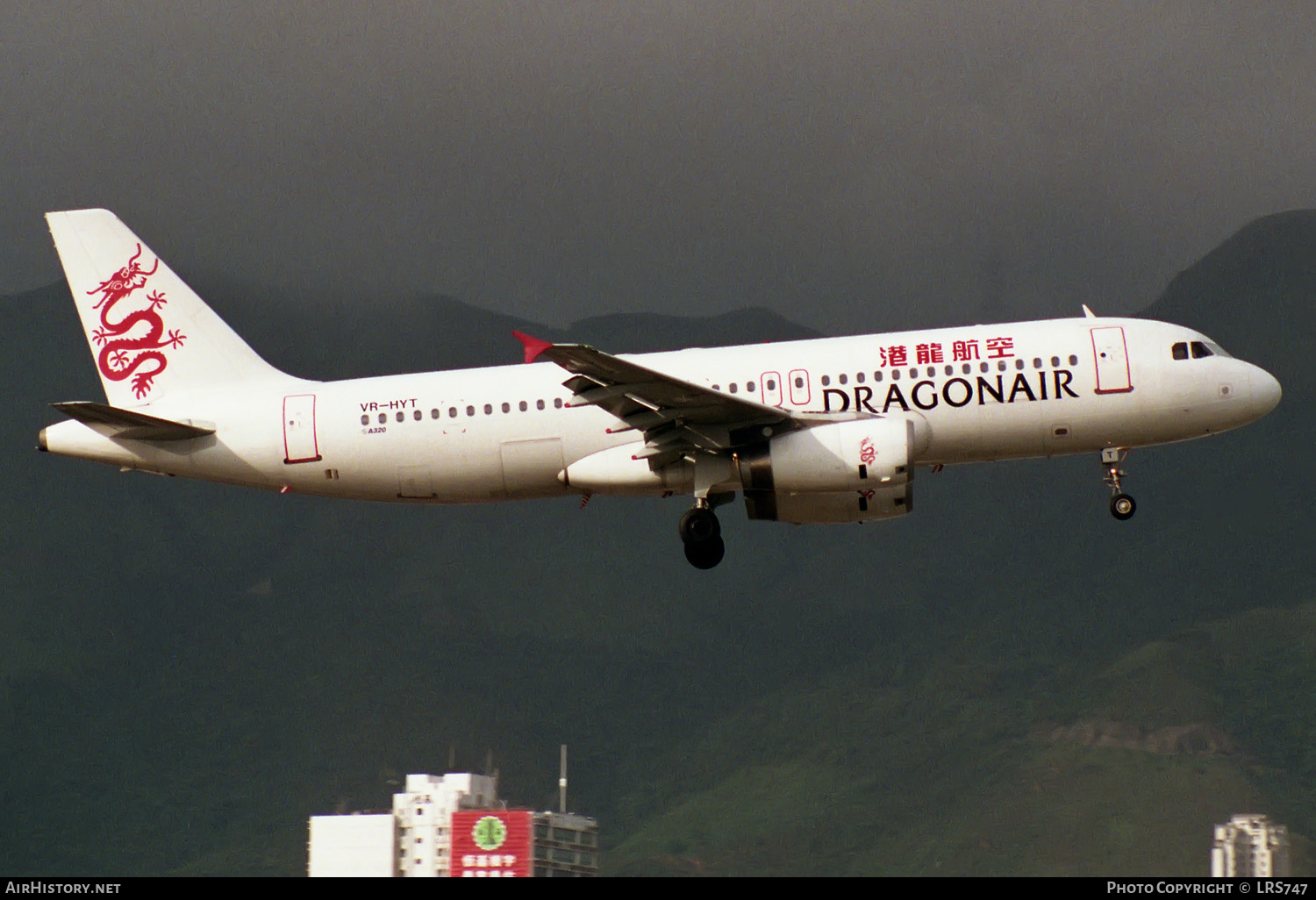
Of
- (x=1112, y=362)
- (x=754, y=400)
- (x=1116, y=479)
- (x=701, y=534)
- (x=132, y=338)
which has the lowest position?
(x=701, y=534)

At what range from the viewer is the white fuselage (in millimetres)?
41562

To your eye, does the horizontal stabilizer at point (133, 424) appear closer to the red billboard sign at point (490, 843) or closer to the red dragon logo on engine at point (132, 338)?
the red dragon logo on engine at point (132, 338)

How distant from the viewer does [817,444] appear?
4025 cm

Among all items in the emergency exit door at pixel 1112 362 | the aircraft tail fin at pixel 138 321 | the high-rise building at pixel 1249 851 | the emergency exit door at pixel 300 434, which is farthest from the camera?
the high-rise building at pixel 1249 851

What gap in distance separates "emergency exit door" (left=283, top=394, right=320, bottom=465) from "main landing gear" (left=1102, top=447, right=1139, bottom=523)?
1979cm

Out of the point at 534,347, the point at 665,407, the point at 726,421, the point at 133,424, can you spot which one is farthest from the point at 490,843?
the point at 534,347

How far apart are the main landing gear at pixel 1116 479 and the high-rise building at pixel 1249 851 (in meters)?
95.1

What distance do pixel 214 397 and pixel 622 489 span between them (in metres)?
11.5

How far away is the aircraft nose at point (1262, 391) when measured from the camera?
42.9 m

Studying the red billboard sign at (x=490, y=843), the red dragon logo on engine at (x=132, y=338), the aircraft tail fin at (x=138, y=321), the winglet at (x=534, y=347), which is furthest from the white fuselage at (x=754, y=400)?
the red billboard sign at (x=490, y=843)

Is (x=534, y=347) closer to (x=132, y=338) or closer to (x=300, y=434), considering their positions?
(x=300, y=434)

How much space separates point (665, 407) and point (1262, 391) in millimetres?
15117

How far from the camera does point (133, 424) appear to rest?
43.1 metres
